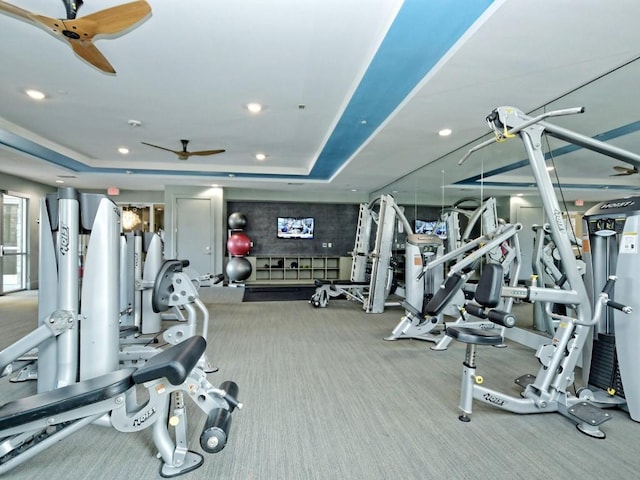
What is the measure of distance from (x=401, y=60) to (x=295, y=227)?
746cm

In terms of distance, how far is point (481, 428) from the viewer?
2.23 metres

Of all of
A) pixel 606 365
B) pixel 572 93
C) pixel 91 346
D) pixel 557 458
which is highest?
pixel 572 93

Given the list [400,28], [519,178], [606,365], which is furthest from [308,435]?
[519,178]

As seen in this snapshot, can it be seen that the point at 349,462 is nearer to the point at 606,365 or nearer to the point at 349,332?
the point at 606,365

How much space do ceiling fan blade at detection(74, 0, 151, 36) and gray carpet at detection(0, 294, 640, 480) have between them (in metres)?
2.47

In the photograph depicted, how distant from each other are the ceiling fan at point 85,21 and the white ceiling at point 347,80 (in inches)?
12.5

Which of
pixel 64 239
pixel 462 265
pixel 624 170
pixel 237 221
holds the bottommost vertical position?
pixel 462 265

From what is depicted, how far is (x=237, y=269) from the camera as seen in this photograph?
8430 millimetres

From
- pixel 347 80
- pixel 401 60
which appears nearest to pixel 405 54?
pixel 401 60

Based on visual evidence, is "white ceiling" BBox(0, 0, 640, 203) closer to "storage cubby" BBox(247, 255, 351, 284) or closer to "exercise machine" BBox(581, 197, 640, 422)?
"exercise machine" BBox(581, 197, 640, 422)

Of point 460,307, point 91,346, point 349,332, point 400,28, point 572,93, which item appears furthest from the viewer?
point 349,332

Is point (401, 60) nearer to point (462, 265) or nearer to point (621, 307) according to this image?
point (462, 265)

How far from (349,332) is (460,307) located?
1.40 meters

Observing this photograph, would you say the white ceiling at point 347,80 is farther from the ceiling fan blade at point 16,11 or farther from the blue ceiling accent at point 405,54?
the ceiling fan blade at point 16,11
